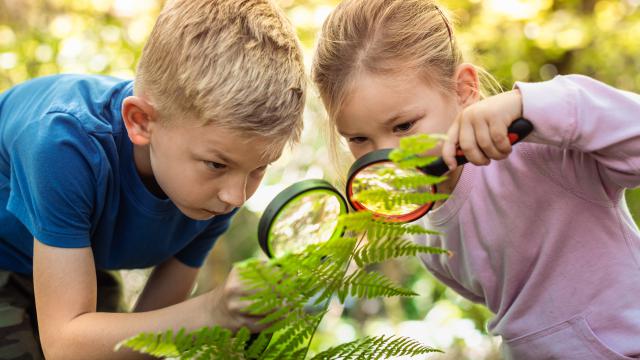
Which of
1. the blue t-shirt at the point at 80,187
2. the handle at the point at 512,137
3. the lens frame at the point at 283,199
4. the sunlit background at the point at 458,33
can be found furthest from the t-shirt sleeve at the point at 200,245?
the sunlit background at the point at 458,33

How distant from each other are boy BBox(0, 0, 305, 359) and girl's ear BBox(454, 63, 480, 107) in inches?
20.8

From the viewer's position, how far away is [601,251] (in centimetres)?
183

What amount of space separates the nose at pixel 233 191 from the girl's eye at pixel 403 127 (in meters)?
0.47

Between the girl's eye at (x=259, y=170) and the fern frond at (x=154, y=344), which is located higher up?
the fern frond at (x=154, y=344)

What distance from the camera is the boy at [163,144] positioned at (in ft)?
5.45

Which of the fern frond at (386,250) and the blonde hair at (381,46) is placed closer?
the fern frond at (386,250)

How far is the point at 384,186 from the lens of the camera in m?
1.52

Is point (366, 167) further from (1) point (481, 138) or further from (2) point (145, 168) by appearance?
(2) point (145, 168)

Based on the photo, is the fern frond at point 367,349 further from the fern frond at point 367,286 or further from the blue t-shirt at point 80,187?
the blue t-shirt at point 80,187

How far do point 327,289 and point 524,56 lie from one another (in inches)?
167

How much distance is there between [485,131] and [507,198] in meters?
0.53

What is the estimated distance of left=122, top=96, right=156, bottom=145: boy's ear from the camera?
180 centimetres

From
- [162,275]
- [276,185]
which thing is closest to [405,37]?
[162,275]

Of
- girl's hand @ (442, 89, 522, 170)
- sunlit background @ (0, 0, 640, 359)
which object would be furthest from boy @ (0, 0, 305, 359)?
sunlit background @ (0, 0, 640, 359)
